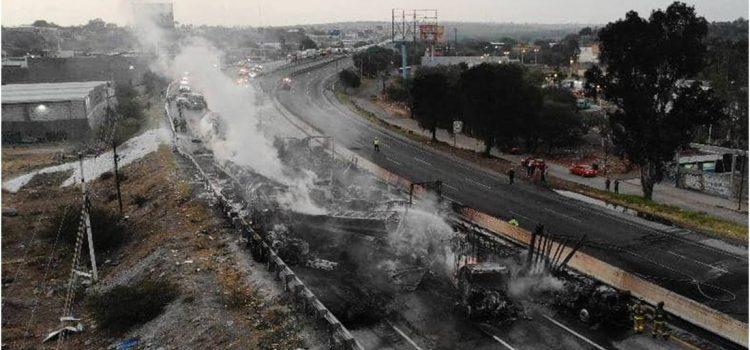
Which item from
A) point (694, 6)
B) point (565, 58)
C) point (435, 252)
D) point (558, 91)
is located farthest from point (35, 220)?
point (565, 58)

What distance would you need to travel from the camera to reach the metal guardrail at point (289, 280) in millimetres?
14377

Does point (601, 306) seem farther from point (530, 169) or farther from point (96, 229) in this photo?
point (530, 169)

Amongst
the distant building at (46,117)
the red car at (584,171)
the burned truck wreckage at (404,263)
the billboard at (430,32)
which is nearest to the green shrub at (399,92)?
the billboard at (430,32)

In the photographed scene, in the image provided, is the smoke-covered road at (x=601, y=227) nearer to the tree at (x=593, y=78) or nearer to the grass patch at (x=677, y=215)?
the grass patch at (x=677, y=215)

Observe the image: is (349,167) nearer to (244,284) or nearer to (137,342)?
(244,284)

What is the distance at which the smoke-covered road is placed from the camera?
20.0 meters

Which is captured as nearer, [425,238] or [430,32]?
[425,238]

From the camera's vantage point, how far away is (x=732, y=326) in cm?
1546

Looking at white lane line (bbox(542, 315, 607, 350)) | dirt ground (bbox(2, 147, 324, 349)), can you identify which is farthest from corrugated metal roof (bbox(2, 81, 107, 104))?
white lane line (bbox(542, 315, 607, 350))

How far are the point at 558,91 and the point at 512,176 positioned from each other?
3067 cm

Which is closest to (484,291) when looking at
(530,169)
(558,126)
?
(530,169)

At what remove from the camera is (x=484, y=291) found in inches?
650

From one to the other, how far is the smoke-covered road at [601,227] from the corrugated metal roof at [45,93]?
25.3 m

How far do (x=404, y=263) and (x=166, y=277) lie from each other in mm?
7799
